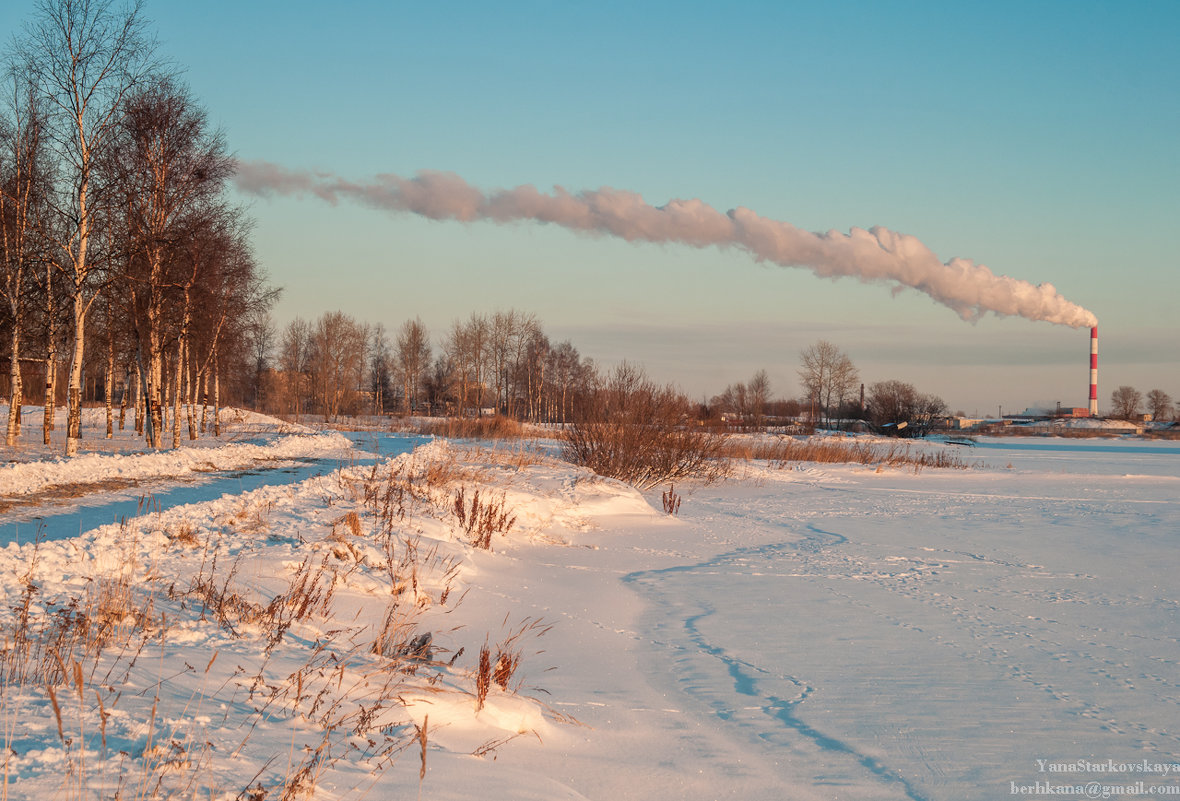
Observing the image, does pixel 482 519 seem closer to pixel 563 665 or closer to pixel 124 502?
pixel 124 502

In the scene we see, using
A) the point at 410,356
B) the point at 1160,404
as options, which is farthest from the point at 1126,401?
the point at 410,356

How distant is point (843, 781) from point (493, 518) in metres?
7.22

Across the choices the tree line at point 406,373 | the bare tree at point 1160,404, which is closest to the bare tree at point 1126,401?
the bare tree at point 1160,404

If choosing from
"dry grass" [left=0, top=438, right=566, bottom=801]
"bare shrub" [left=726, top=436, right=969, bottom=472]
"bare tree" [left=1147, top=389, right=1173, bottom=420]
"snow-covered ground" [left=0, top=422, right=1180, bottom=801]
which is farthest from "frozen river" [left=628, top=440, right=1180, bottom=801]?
"bare tree" [left=1147, top=389, right=1173, bottom=420]

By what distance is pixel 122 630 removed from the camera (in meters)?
4.33

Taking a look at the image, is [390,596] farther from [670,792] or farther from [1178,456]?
[1178,456]

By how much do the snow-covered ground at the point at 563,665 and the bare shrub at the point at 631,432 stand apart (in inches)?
300

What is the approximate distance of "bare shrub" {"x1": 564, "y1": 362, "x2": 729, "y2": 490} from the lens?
61.9 feet

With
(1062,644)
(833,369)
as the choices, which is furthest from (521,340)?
(1062,644)

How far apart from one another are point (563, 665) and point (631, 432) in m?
13.1

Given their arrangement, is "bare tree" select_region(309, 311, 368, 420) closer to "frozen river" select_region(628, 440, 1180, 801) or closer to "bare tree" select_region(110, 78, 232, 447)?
"bare tree" select_region(110, 78, 232, 447)

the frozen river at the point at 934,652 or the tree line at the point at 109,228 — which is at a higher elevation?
the tree line at the point at 109,228

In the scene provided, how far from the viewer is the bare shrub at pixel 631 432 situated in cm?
1886

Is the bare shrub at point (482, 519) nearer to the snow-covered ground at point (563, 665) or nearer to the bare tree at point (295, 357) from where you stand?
the snow-covered ground at point (563, 665)
